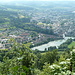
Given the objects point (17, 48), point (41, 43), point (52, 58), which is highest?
point (17, 48)

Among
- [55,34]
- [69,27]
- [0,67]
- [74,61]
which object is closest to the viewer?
[74,61]

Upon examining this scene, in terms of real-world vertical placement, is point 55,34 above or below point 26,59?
A: below

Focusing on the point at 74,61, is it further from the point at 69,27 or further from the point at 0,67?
the point at 69,27

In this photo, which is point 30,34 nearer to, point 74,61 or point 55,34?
point 55,34

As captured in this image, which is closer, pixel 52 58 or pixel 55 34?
pixel 52 58

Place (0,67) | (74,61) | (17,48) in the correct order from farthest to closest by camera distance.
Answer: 1. (0,67)
2. (17,48)
3. (74,61)

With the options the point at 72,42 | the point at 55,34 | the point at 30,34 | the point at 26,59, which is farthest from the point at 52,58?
the point at 55,34

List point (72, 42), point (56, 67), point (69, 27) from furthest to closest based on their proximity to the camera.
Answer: point (69, 27)
point (72, 42)
point (56, 67)

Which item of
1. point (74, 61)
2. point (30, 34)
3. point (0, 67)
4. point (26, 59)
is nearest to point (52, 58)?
point (0, 67)

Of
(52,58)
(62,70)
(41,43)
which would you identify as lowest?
(41,43)

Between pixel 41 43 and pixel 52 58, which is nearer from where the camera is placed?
pixel 52 58
